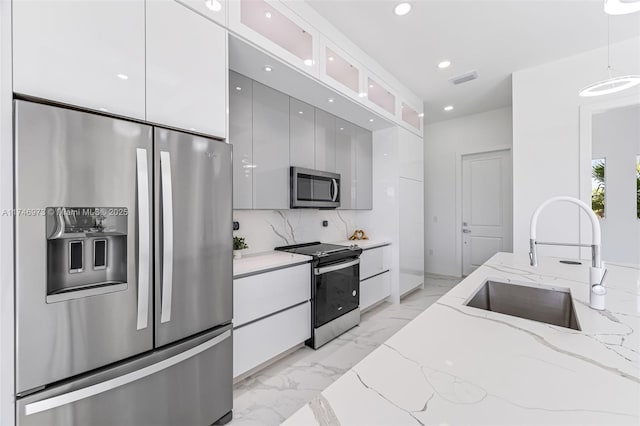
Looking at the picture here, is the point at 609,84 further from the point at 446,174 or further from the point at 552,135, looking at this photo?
the point at 446,174

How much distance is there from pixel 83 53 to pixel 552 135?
421 cm

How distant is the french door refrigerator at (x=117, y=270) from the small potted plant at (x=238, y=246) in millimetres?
751

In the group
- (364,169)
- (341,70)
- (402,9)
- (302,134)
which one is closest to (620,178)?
(364,169)

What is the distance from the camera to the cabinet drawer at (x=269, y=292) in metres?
1.92

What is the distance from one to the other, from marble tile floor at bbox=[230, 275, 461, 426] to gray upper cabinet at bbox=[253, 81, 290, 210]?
4.43 ft

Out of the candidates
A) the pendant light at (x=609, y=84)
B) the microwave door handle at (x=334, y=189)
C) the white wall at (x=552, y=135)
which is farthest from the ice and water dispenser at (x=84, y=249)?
the white wall at (x=552, y=135)

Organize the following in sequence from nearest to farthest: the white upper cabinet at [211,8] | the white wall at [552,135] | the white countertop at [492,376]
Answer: the white countertop at [492,376] < the white upper cabinet at [211,8] < the white wall at [552,135]

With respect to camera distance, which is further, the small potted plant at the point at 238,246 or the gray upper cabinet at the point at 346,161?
the gray upper cabinet at the point at 346,161

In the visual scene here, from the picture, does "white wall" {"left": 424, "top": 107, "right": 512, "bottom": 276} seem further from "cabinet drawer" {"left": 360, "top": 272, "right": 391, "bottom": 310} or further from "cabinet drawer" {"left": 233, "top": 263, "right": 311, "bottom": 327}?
"cabinet drawer" {"left": 233, "top": 263, "right": 311, "bottom": 327}

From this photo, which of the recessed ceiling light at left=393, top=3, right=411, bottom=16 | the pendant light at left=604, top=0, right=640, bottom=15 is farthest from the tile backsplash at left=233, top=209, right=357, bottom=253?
the pendant light at left=604, top=0, right=640, bottom=15

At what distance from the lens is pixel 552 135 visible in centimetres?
321

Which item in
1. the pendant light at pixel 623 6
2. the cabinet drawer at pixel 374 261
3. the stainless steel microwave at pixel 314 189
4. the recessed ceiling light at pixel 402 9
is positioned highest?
the recessed ceiling light at pixel 402 9

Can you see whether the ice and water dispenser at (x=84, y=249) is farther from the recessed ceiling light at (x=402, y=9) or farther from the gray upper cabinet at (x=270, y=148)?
the recessed ceiling light at (x=402, y=9)

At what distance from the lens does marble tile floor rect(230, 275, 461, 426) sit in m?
1.79
